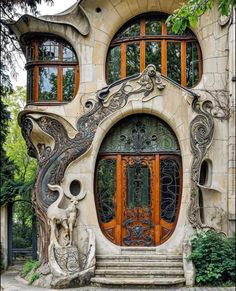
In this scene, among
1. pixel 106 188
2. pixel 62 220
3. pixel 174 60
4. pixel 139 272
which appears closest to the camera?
pixel 139 272

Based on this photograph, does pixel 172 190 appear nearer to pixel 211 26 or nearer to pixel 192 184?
pixel 192 184

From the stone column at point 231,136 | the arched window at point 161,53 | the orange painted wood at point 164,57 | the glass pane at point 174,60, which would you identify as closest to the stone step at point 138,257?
the stone column at point 231,136

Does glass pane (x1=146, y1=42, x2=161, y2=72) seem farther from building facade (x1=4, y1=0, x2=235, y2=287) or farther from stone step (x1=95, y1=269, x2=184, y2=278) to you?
stone step (x1=95, y1=269, x2=184, y2=278)

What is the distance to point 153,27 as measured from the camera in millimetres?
15859

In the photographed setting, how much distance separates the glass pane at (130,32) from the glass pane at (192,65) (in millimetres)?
1544

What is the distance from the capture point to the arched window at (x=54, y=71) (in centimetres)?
1598

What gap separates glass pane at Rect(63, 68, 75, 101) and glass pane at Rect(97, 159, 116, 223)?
2.16m

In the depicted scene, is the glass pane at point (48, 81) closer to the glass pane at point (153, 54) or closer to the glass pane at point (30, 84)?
the glass pane at point (30, 84)

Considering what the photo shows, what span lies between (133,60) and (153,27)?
1114 mm

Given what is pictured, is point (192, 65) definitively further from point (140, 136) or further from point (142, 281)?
point (142, 281)

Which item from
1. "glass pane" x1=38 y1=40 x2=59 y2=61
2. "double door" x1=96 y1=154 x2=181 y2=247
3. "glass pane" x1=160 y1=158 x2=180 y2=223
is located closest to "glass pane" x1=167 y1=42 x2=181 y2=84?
"double door" x1=96 y1=154 x2=181 y2=247

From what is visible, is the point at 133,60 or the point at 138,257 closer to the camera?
the point at 138,257

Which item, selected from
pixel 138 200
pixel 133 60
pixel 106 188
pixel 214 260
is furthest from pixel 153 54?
pixel 214 260

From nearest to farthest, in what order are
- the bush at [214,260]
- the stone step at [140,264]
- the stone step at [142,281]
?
the stone step at [142,281] < the bush at [214,260] < the stone step at [140,264]
